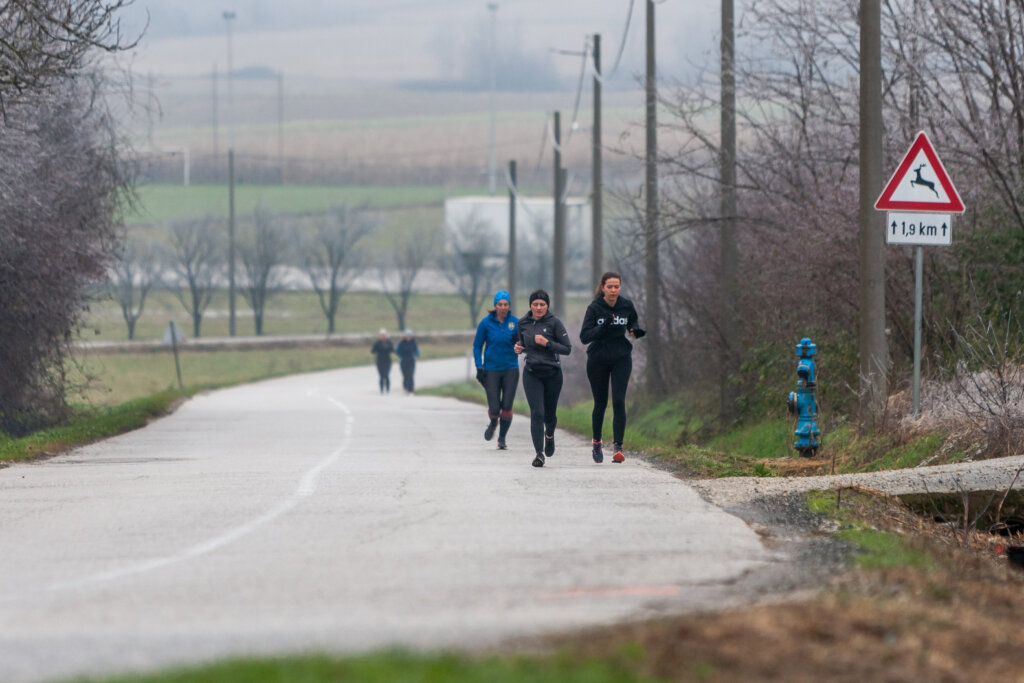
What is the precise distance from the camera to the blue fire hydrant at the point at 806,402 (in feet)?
51.2

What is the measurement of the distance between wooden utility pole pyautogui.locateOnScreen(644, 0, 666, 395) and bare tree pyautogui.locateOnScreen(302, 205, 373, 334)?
6890 cm

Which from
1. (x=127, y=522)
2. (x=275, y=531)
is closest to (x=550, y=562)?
(x=275, y=531)

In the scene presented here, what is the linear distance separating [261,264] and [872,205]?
3411 inches

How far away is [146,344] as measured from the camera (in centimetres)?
7456

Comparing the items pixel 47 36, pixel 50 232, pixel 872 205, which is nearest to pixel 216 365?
pixel 50 232

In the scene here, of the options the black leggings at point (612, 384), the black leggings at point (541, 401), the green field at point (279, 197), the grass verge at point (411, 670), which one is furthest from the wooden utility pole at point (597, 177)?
the green field at point (279, 197)

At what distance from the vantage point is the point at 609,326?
1460 centimetres

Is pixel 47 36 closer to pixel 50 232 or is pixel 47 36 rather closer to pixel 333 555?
pixel 50 232

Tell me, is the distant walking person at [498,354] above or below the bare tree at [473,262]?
below

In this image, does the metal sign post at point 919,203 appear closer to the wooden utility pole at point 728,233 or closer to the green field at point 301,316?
the wooden utility pole at point 728,233

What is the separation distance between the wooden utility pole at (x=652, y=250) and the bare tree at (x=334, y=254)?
6890cm

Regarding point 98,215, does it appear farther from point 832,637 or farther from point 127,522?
point 832,637

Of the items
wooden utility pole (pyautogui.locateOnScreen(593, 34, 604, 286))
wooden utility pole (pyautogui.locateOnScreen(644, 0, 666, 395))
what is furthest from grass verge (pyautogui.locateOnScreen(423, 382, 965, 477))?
wooden utility pole (pyautogui.locateOnScreen(593, 34, 604, 286))

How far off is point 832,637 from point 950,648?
501mm
